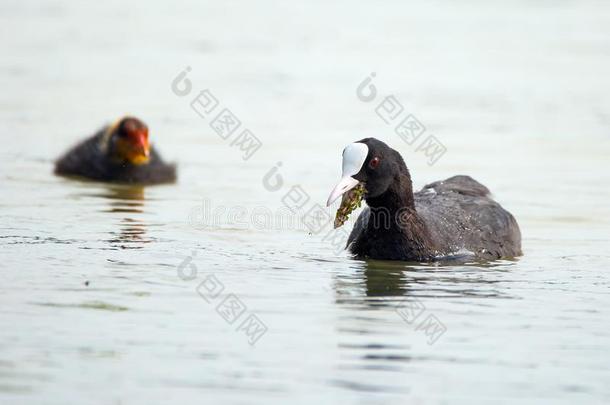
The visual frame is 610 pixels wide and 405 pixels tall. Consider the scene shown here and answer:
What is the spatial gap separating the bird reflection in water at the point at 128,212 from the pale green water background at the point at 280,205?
5 centimetres

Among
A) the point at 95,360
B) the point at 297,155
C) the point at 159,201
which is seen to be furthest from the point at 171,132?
the point at 95,360

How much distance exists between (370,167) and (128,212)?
3620 mm

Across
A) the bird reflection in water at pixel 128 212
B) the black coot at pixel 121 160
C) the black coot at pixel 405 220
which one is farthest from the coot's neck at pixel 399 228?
the black coot at pixel 121 160

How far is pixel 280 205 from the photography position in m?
13.5

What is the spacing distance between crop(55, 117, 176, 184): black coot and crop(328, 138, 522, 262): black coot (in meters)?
4.54

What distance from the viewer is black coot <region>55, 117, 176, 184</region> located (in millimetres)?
15234

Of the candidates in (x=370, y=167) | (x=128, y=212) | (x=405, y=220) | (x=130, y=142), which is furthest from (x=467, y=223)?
(x=130, y=142)

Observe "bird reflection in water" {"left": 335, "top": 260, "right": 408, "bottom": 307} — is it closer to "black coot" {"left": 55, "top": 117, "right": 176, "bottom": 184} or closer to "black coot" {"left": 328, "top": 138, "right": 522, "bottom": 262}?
"black coot" {"left": 328, "top": 138, "right": 522, "bottom": 262}

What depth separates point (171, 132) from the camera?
1805 centimetres

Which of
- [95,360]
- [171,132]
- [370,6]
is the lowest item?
[95,360]

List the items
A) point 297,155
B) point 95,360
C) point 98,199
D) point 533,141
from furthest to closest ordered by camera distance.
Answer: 1. point 533,141
2. point 297,155
3. point 98,199
4. point 95,360

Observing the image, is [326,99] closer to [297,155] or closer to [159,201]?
[297,155]

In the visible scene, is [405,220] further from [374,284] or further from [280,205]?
[280,205]

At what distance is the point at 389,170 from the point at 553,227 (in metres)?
3.04
